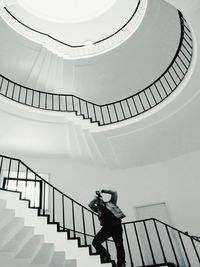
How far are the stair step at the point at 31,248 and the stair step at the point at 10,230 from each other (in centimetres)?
35

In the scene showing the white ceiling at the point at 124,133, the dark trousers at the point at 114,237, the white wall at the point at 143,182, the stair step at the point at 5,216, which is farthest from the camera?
the white wall at the point at 143,182

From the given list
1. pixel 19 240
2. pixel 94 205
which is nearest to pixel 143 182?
pixel 94 205

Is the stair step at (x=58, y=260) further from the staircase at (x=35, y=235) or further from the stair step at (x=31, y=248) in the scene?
the stair step at (x=31, y=248)

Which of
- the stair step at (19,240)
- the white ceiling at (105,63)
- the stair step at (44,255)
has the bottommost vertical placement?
the stair step at (44,255)

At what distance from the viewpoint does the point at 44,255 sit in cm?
510

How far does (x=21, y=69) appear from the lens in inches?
381

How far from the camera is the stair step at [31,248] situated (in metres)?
4.69

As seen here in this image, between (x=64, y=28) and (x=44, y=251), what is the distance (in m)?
9.01

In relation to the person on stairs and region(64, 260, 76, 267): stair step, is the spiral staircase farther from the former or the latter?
the person on stairs

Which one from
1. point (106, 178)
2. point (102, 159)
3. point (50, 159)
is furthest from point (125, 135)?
point (50, 159)

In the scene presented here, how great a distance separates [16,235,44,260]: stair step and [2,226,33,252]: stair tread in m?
0.09

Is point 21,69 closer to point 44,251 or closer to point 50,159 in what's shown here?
point 50,159

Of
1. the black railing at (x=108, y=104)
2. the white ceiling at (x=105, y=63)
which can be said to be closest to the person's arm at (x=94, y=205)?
the black railing at (x=108, y=104)

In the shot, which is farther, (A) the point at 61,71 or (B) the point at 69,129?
(A) the point at 61,71
